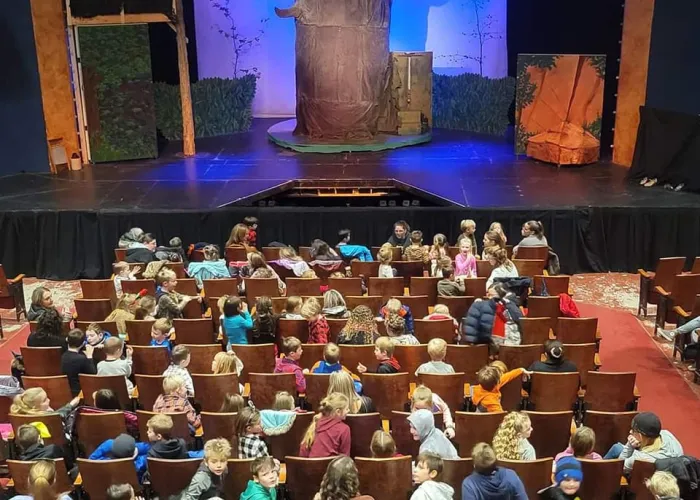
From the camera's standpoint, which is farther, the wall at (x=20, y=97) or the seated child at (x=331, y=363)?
the wall at (x=20, y=97)

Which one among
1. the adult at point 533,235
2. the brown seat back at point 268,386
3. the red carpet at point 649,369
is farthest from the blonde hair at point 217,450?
the adult at point 533,235

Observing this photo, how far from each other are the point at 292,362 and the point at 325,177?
621 centimetres

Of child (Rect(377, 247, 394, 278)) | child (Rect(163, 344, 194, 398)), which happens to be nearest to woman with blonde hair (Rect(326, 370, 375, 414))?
child (Rect(163, 344, 194, 398))

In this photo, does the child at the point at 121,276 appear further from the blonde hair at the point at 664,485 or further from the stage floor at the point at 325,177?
the blonde hair at the point at 664,485

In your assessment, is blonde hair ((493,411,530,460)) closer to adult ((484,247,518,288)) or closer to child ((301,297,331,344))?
child ((301,297,331,344))

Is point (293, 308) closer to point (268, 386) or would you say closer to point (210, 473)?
point (268, 386)

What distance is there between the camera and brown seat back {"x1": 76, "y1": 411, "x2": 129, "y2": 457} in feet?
17.6

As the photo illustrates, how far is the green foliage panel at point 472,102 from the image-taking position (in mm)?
15289

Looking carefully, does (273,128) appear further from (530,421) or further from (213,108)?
(530,421)

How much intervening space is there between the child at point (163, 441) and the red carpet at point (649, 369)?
12.7ft

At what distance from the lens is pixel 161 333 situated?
21.2ft

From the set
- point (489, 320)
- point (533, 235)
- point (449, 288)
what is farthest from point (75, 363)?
point (533, 235)

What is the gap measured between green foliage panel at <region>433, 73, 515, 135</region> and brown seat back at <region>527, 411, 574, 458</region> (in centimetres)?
1066

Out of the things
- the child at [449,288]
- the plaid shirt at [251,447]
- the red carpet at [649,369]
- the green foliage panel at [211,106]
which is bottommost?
the red carpet at [649,369]
